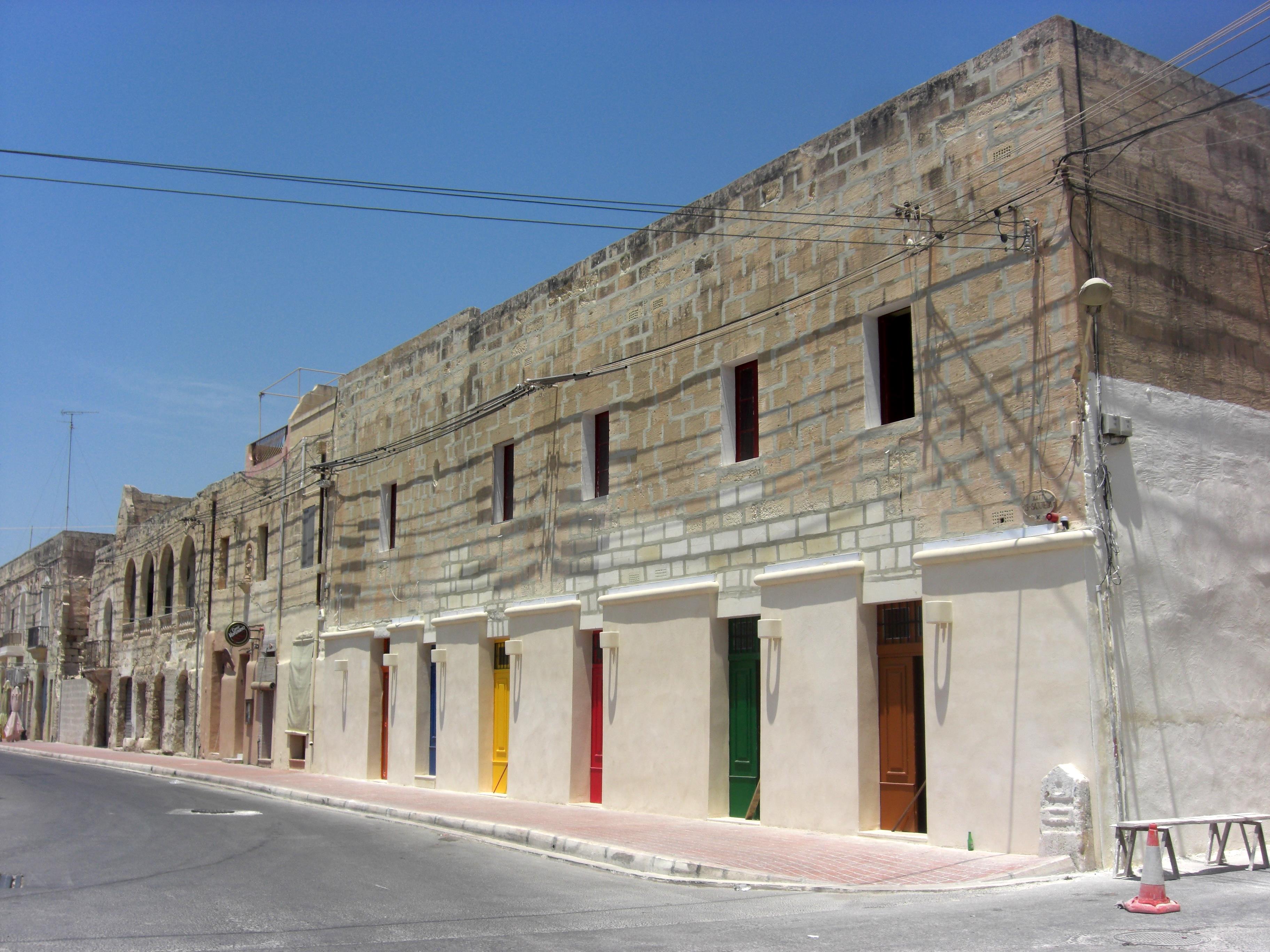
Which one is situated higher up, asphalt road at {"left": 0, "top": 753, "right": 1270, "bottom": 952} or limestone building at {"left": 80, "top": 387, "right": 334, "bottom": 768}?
limestone building at {"left": 80, "top": 387, "right": 334, "bottom": 768}

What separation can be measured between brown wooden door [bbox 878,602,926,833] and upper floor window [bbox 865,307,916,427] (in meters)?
1.98

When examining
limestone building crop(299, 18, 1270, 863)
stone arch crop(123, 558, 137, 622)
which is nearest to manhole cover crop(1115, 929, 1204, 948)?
limestone building crop(299, 18, 1270, 863)

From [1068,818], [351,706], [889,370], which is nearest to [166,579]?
[351,706]

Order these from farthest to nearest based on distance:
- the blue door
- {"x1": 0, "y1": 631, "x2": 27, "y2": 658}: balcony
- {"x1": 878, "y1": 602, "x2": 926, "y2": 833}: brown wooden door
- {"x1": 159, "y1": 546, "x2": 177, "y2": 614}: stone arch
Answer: {"x1": 0, "y1": 631, "x2": 27, "y2": 658}: balcony, {"x1": 159, "y1": 546, "x2": 177, "y2": 614}: stone arch, the blue door, {"x1": 878, "y1": 602, "x2": 926, "y2": 833}: brown wooden door

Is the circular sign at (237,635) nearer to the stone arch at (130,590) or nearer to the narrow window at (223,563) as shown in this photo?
the narrow window at (223,563)

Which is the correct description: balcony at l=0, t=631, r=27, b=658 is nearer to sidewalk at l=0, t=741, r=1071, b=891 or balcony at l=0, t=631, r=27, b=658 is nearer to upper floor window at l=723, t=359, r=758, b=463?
sidewalk at l=0, t=741, r=1071, b=891

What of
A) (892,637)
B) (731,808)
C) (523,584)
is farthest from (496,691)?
(892,637)

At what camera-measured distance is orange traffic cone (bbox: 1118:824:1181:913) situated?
7641mm

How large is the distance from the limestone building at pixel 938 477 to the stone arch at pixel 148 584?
24.8 m

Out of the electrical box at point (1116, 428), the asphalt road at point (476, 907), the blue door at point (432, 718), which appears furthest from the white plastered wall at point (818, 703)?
the blue door at point (432, 718)

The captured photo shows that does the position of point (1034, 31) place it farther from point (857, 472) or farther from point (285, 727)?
point (285, 727)

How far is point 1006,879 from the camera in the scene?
9.22 metres

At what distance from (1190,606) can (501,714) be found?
1105 centimetres

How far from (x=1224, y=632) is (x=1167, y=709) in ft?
3.94
